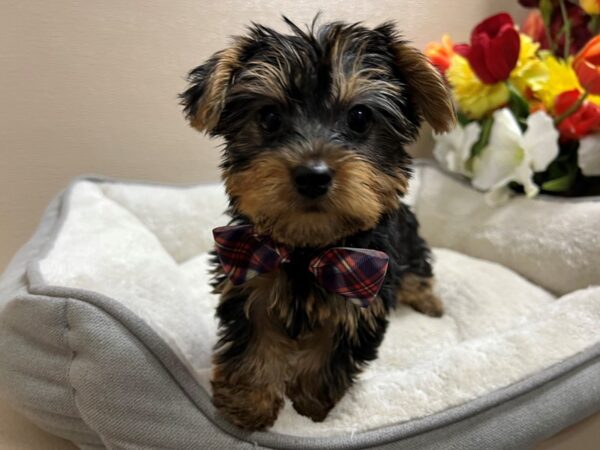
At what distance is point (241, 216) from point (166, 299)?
0.54m

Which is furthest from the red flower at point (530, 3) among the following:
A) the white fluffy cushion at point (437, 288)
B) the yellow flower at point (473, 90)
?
the white fluffy cushion at point (437, 288)

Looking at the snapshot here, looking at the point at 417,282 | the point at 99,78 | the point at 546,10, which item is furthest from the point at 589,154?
the point at 99,78

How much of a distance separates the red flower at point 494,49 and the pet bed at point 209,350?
62 cm

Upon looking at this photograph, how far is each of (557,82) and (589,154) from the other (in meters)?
0.34

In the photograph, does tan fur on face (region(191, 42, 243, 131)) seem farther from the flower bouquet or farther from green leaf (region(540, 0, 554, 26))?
green leaf (region(540, 0, 554, 26))

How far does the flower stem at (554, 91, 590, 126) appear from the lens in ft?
7.64

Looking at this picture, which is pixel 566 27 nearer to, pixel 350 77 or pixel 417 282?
pixel 417 282

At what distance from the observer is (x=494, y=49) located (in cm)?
233

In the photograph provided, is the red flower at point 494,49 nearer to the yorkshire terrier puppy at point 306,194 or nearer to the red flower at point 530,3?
the red flower at point 530,3

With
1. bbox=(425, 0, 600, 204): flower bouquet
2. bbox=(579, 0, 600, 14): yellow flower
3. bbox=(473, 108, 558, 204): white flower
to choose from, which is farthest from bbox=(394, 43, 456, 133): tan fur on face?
bbox=(579, 0, 600, 14): yellow flower

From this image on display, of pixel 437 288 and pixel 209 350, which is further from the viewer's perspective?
pixel 437 288

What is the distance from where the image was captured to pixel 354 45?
1334 millimetres

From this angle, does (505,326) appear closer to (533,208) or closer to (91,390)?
(533,208)

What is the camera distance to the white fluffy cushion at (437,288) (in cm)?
152
